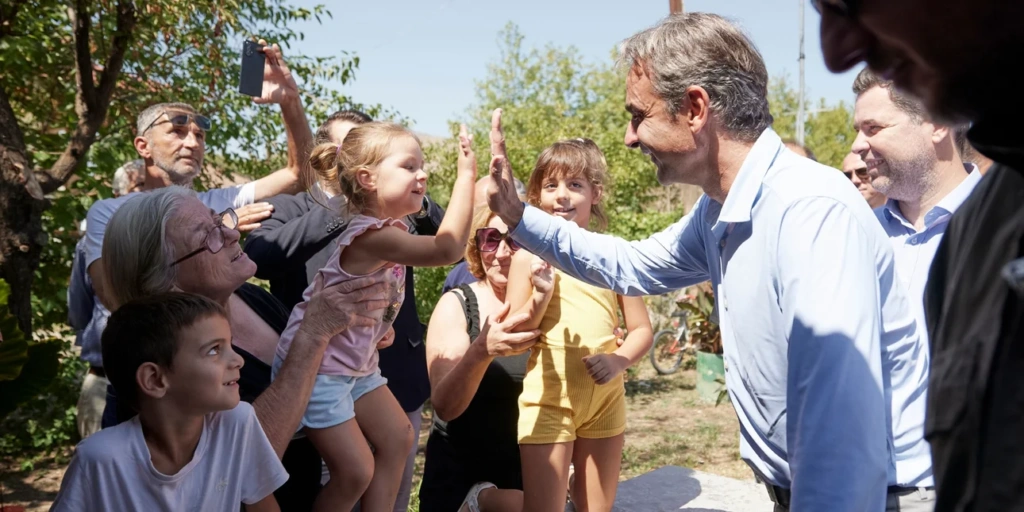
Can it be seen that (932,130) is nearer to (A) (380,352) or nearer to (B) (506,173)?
(B) (506,173)

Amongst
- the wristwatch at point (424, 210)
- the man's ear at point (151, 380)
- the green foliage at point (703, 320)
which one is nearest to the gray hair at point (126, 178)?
the wristwatch at point (424, 210)

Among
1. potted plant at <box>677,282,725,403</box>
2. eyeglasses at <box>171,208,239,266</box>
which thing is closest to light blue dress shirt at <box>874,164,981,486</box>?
eyeglasses at <box>171,208,239,266</box>

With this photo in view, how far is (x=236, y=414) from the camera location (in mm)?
2389

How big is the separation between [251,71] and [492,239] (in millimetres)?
1394

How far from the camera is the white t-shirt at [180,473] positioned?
2.12m

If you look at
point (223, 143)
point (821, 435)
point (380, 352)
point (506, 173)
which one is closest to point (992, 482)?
point (821, 435)

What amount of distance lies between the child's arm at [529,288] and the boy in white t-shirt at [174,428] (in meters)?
1.29

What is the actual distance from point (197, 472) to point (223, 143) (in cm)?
582

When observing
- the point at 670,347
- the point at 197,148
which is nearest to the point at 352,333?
the point at 197,148

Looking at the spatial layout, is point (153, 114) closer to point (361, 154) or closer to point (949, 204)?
point (361, 154)

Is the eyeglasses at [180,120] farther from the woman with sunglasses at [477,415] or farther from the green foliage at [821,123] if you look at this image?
the green foliage at [821,123]

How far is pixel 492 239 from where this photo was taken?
369 centimetres

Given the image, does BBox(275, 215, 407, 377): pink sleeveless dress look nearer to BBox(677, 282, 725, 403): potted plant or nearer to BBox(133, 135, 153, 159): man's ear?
BBox(133, 135, 153, 159): man's ear

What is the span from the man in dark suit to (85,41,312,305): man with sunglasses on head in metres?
0.21
